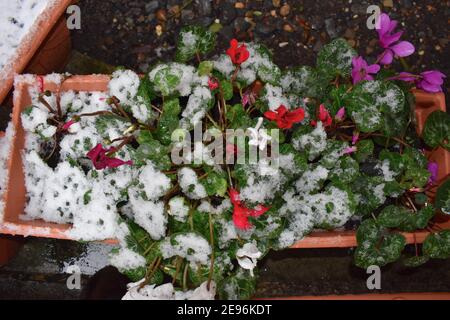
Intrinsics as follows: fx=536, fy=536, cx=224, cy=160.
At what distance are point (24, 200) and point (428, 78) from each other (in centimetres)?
123

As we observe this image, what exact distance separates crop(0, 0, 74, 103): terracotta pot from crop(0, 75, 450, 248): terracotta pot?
0.05 meters

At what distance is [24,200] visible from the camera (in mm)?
1606

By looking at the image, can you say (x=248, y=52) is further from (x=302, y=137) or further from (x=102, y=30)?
(x=102, y=30)

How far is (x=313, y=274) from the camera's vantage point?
1.98m

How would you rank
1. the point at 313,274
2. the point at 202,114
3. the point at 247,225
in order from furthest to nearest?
the point at 313,274 → the point at 202,114 → the point at 247,225

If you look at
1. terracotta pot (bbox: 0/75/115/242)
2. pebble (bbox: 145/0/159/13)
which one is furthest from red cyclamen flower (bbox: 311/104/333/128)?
pebble (bbox: 145/0/159/13)

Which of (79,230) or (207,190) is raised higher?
(207,190)

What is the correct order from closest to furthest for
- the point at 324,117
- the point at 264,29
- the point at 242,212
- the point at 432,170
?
the point at 242,212 < the point at 324,117 < the point at 432,170 < the point at 264,29

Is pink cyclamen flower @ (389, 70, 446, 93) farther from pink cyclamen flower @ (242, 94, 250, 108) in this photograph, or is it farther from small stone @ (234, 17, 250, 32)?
small stone @ (234, 17, 250, 32)

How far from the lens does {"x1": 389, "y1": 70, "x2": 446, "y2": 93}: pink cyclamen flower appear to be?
149 centimetres

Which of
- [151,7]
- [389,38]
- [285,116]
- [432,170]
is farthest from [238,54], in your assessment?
[151,7]

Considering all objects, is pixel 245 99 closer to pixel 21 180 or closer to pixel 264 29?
pixel 264 29

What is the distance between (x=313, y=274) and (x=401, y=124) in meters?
0.73

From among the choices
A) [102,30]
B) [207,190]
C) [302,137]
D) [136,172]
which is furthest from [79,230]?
[102,30]
